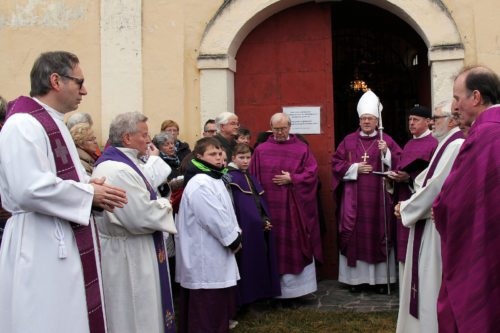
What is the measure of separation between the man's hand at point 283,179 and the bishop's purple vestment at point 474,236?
312 cm

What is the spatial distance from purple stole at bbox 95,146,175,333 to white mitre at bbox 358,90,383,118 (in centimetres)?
321

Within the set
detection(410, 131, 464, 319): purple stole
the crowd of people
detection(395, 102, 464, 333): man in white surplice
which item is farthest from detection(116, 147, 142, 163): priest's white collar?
detection(410, 131, 464, 319): purple stole

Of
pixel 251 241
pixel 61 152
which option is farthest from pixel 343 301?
pixel 61 152

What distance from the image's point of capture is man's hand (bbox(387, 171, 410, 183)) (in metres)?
5.65

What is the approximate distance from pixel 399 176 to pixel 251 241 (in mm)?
1612

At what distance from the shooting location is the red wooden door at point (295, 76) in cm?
705

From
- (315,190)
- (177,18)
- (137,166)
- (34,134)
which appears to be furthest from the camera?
(177,18)

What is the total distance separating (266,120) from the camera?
7.18 meters

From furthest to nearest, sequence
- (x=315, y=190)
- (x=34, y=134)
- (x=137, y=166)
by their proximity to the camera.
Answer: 1. (x=315, y=190)
2. (x=137, y=166)
3. (x=34, y=134)

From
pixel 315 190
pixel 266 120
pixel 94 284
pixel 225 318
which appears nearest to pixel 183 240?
pixel 225 318

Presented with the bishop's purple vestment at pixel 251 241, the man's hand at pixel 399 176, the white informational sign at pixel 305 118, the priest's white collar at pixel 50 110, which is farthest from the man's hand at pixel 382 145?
the priest's white collar at pixel 50 110

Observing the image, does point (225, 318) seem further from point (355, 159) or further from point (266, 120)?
point (266, 120)

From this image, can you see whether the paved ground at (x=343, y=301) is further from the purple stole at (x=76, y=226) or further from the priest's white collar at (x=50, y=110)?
the priest's white collar at (x=50, y=110)

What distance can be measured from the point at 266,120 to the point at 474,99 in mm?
4298
